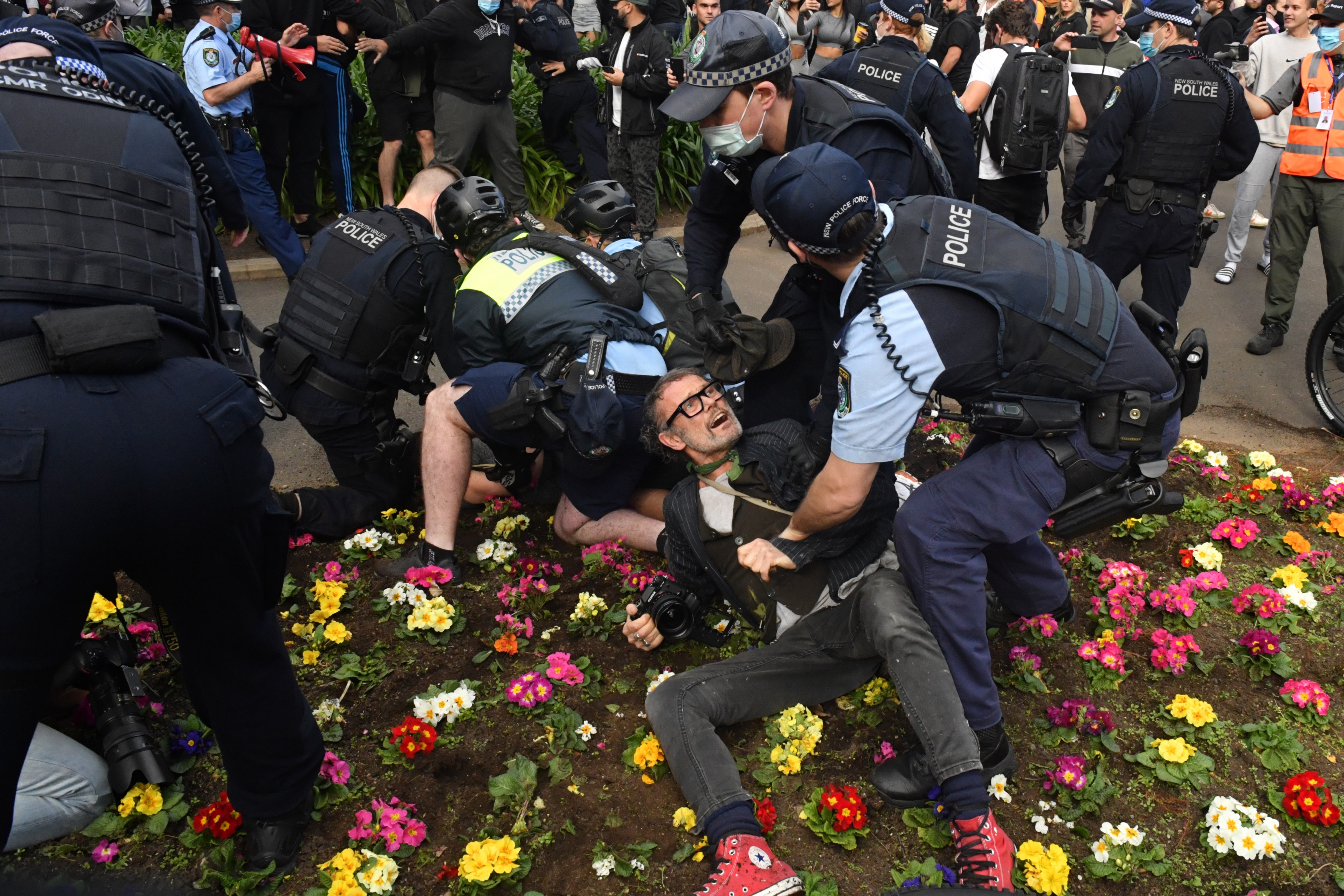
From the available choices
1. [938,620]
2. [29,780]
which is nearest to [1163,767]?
[938,620]

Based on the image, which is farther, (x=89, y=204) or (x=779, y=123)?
(x=779, y=123)

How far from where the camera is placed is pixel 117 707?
9.74 ft

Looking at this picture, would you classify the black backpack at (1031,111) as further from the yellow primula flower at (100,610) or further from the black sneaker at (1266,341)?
the yellow primula flower at (100,610)

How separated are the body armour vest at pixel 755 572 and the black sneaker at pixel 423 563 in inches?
48.0

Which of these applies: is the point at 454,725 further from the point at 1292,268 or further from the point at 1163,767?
the point at 1292,268

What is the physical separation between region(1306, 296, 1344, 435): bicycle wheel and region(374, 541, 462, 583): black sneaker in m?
4.45

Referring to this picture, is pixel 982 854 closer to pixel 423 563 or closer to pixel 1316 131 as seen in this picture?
pixel 423 563

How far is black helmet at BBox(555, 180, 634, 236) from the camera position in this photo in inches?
176

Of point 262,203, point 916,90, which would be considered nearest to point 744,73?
point 916,90

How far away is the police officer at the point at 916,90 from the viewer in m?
4.73

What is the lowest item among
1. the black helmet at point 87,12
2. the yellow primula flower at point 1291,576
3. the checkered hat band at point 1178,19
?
the yellow primula flower at point 1291,576

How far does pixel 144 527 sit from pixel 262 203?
197 inches

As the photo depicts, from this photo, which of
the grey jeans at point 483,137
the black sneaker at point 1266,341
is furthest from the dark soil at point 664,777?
the grey jeans at point 483,137

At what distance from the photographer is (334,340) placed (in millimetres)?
4000
